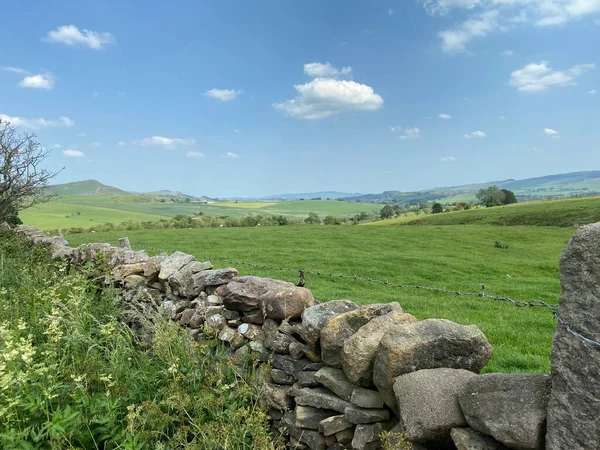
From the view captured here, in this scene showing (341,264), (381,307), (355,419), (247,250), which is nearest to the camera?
(355,419)

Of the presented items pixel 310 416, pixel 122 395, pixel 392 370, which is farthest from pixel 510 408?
pixel 122 395

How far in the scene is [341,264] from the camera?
18688 millimetres

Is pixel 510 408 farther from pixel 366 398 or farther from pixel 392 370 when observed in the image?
pixel 366 398

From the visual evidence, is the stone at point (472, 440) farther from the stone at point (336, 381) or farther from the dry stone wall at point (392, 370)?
the stone at point (336, 381)

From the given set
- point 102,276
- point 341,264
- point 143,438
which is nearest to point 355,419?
point 143,438

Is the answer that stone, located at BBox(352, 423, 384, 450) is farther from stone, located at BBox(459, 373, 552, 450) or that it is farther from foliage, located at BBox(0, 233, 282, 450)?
stone, located at BBox(459, 373, 552, 450)

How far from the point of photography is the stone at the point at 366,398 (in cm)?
359

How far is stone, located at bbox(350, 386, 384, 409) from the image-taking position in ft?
11.8

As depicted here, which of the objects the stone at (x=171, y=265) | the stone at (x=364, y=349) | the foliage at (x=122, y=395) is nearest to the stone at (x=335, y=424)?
the stone at (x=364, y=349)

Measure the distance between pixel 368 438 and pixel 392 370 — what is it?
2.39ft

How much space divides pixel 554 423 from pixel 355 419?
1.76 m

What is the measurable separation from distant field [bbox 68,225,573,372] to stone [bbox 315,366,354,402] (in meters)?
2.77

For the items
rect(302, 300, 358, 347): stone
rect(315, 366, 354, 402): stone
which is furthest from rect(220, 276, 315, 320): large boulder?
rect(315, 366, 354, 402): stone

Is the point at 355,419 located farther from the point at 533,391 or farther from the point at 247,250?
the point at 247,250
